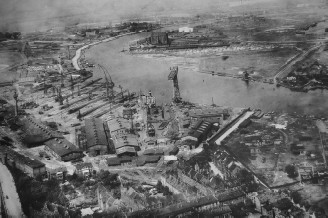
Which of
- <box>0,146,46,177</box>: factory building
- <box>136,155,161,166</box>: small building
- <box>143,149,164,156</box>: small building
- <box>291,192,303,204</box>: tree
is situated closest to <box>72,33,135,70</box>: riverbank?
<box>0,146,46,177</box>: factory building

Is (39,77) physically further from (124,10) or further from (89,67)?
(124,10)

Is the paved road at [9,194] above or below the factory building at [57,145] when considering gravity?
below

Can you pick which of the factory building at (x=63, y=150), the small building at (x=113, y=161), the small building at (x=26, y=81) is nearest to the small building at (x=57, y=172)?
the factory building at (x=63, y=150)

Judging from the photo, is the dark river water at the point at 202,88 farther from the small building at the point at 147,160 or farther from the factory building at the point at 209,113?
Answer: the small building at the point at 147,160

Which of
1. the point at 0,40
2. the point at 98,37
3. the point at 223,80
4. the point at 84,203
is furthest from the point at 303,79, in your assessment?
the point at 0,40

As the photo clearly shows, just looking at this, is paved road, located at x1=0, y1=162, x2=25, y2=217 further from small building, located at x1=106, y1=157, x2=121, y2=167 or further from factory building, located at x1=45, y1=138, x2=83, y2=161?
small building, located at x1=106, y1=157, x2=121, y2=167
